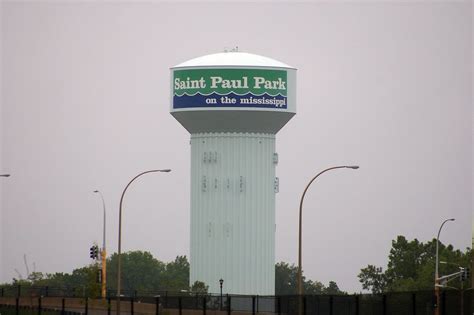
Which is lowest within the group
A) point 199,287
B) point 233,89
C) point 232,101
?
point 199,287

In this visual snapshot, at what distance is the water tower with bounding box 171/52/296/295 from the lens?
126 metres

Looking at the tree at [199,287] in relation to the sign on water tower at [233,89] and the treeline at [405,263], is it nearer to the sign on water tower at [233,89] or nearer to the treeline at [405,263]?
the sign on water tower at [233,89]

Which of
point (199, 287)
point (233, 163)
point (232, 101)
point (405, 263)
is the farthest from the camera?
point (405, 263)

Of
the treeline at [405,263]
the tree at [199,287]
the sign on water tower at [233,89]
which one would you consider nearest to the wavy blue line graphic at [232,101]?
the sign on water tower at [233,89]

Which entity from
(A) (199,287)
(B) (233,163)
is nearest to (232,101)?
(B) (233,163)

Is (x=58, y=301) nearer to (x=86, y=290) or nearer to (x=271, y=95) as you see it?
(x=86, y=290)

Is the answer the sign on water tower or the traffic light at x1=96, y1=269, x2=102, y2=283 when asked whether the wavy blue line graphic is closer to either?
the sign on water tower

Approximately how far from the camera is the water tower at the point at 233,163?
412ft

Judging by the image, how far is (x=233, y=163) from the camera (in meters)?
128

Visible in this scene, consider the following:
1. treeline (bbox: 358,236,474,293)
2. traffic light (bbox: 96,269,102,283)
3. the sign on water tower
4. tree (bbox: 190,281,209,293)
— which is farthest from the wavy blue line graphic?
treeline (bbox: 358,236,474,293)

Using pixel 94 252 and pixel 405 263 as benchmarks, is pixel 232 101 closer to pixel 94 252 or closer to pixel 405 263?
pixel 94 252

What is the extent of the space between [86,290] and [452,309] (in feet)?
187

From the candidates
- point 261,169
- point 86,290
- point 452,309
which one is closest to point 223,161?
point 261,169

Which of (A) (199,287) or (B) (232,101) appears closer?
(B) (232,101)
